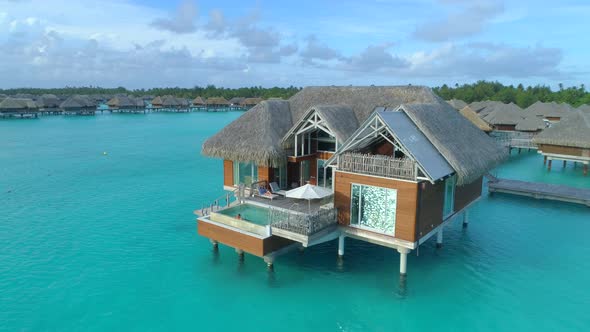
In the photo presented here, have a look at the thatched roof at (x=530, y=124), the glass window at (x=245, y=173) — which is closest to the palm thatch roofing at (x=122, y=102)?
the thatched roof at (x=530, y=124)

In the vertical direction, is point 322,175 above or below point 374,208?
above

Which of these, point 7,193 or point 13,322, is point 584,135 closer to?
point 13,322

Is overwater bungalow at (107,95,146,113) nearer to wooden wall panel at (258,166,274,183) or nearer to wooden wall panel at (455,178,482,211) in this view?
wooden wall panel at (258,166,274,183)

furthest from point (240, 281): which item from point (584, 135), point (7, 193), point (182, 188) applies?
point (584, 135)

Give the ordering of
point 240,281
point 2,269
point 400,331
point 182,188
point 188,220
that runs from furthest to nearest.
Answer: point 182,188 → point 188,220 → point 2,269 → point 240,281 → point 400,331

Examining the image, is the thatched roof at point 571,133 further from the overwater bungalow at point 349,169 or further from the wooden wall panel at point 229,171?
the wooden wall panel at point 229,171

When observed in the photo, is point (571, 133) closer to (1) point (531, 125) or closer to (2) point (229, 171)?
(1) point (531, 125)

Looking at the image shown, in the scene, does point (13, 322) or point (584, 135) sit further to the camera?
point (584, 135)

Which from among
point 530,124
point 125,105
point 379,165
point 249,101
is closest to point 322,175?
point 379,165
